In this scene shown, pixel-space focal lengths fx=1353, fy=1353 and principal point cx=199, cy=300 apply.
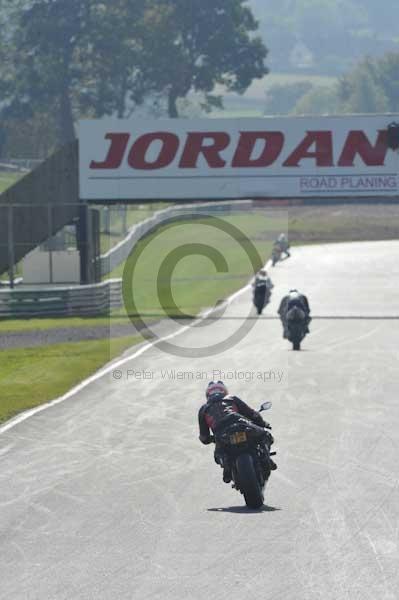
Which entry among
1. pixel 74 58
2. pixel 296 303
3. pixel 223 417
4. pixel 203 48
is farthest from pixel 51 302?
pixel 203 48

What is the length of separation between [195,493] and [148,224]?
59.8 meters

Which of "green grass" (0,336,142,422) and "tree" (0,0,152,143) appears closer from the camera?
"green grass" (0,336,142,422)

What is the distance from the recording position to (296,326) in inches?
1175

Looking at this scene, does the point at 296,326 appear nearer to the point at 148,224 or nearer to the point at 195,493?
the point at 195,493

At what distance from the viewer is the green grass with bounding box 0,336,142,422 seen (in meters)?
22.5

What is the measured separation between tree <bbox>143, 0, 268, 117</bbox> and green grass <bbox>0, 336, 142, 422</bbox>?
81.0 meters

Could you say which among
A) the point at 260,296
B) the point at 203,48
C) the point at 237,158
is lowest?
the point at 260,296

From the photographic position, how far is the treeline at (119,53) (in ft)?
365

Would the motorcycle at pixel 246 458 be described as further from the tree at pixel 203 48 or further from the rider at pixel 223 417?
the tree at pixel 203 48

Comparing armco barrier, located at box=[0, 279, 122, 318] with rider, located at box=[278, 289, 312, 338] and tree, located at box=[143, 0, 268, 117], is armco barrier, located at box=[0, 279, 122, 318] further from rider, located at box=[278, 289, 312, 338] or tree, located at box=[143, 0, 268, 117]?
tree, located at box=[143, 0, 268, 117]

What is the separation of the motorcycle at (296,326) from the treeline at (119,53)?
81.6 meters

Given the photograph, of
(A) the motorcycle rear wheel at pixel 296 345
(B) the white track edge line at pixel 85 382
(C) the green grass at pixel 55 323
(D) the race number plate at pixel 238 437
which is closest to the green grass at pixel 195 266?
(C) the green grass at pixel 55 323

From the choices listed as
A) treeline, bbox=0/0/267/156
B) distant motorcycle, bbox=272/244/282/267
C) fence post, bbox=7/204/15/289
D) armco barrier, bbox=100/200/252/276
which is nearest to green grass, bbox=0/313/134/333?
fence post, bbox=7/204/15/289

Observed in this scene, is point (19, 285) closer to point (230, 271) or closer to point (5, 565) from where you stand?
point (230, 271)
